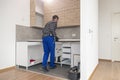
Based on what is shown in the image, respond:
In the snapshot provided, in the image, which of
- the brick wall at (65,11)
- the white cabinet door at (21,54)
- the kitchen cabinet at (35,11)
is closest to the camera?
the white cabinet door at (21,54)

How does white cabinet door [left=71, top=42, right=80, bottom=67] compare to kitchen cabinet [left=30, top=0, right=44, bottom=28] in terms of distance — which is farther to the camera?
kitchen cabinet [left=30, top=0, right=44, bottom=28]

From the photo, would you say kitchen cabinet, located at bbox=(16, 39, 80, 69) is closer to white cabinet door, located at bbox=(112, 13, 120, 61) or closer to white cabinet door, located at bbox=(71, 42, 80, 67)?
white cabinet door, located at bbox=(71, 42, 80, 67)

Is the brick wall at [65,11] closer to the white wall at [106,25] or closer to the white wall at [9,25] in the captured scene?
the white wall at [9,25]

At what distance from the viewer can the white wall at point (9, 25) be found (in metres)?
2.78

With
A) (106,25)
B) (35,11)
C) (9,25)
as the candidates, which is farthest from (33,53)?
(106,25)

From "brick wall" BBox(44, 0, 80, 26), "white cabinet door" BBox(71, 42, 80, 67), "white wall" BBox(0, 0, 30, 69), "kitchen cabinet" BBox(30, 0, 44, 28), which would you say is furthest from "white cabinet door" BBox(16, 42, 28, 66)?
"brick wall" BBox(44, 0, 80, 26)

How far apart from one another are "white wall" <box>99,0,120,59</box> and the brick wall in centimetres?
145

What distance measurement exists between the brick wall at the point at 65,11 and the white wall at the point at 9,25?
1.01 meters

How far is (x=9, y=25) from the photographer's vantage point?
2.95 m

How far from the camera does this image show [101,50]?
425 cm

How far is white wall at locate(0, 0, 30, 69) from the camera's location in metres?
2.78

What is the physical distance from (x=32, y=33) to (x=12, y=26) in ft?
3.00

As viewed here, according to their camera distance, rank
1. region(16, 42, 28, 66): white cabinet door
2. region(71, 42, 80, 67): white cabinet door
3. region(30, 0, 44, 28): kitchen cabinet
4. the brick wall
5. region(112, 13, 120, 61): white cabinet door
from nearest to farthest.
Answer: region(71, 42, 80, 67): white cabinet door → region(16, 42, 28, 66): white cabinet door → the brick wall → region(30, 0, 44, 28): kitchen cabinet → region(112, 13, 120, 61): white cabinet door

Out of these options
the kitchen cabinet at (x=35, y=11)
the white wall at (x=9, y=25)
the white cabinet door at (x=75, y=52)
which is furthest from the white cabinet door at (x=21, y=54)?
the white cabinet door at (x=75, y=52)
